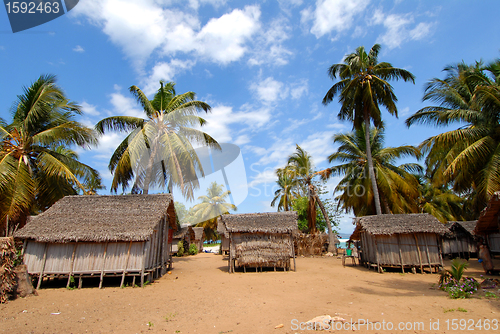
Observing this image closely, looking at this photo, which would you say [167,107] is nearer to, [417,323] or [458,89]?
[417,323]

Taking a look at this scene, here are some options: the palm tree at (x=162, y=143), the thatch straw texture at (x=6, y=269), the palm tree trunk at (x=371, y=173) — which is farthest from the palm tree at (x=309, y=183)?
the thatch straw texture at (x=6, y=269)

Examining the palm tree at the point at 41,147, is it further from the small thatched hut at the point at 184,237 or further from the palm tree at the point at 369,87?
the palm tree at the point at 369,87

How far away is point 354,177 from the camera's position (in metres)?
23.8

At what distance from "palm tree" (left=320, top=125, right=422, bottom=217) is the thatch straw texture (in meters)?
21.2

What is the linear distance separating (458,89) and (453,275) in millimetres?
13152

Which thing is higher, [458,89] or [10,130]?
[458,89]

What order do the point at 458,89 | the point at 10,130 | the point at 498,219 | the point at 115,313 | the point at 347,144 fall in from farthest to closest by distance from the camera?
the point at 347,144 < the point at 458,89 < the point at 10,130 < the point at 498,219 < the point at 115,313

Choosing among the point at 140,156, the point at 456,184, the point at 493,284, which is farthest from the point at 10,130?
the point at 456,184

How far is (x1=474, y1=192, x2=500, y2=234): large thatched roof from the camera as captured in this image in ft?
35.3

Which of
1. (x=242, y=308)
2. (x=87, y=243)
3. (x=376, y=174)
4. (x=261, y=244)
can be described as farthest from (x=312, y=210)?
(x=87, y=243)

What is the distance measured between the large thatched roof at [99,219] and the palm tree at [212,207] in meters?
26.2

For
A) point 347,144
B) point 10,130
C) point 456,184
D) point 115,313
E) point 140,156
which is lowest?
point 115,313

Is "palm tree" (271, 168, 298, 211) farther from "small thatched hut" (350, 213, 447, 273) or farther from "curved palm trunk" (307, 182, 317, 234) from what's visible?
"small thatched hut" (350, 213, 447, 273)

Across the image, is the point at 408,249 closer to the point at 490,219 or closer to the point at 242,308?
the point at 490,219
